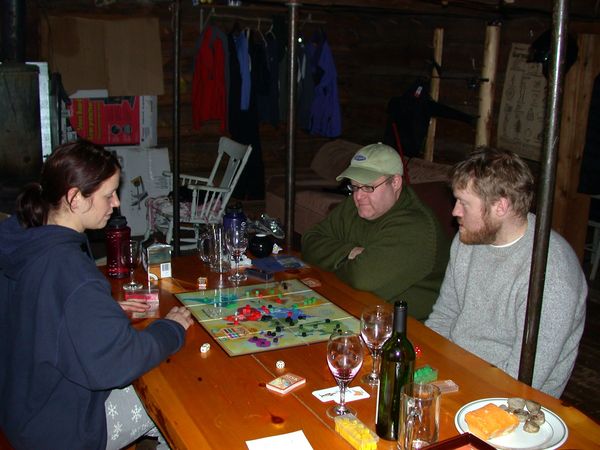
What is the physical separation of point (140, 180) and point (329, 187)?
5.98ft

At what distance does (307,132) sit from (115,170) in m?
5.86

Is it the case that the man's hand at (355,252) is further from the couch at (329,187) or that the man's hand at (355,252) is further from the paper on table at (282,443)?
the couch at (329,187)

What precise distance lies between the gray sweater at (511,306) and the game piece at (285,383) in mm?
744

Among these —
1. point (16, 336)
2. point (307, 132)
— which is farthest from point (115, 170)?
point (307, 132)

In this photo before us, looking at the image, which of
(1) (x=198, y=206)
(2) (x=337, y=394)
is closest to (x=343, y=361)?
(2) (x=337, y=394)

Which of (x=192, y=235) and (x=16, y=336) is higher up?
(x=16, y=336)

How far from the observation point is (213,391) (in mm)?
1819

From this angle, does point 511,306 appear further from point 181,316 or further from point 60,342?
point 60,342

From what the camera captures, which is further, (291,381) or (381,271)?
(381,271)

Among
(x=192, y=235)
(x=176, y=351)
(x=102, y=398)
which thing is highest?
(x=176, y=351)

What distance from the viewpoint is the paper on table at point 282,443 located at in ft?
5.11

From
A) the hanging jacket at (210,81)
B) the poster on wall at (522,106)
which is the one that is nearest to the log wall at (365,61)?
the poster on wall at (522,106)

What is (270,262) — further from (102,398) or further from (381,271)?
(102,398)

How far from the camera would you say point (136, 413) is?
2.28m
